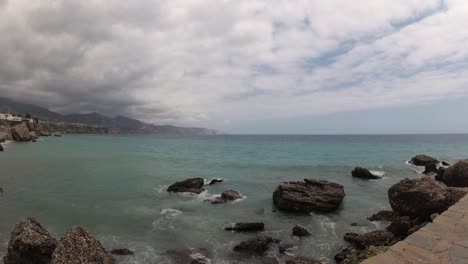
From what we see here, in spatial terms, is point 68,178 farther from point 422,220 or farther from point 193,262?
point 422,220

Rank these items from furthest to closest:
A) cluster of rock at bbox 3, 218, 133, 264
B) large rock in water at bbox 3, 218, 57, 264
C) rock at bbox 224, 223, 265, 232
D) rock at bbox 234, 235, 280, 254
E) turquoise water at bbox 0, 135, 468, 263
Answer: rock at bbox 224, 223, 265, 232, turquoise water at bbox 0, 135, 468, 263, rock at bbox 234, 235, 280, 254, large rock in water at bbox 3, 218, 57, 264, cluster of rock at bbox 3, 218, 133, 264

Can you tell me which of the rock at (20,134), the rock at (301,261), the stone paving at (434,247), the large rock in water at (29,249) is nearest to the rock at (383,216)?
the rock at (301,261)

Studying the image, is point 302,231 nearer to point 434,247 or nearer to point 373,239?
point 373,239

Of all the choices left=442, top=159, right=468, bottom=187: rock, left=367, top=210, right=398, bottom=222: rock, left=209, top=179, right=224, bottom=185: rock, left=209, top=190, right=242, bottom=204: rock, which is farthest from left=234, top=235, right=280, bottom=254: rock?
left=209, top=179, right=224, bottom=185: rock

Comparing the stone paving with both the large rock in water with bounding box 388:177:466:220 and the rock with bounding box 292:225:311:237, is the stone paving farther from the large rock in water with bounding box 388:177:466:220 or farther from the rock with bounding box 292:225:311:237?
the rock with bounding box 292:225:311:237

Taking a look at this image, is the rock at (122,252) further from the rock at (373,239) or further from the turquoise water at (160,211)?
the rock at (373,239)

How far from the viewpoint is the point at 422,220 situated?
19000mm

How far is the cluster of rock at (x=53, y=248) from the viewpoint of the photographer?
536 inches

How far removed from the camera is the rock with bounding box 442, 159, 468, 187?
82.6ft

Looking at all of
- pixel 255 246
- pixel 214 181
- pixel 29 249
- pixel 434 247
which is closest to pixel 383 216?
pixel 255 246

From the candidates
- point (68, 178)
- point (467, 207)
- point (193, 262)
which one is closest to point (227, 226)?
point (193, 262)

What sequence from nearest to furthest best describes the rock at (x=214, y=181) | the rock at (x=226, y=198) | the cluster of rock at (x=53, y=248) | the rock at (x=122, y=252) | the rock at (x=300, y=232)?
the cluster of rock at (x=53, y=248), the rock at (x=122, y=252), the rock at (x=300, y=232), the rock at (x=226, y=198), the rock at (x=214, y=181)

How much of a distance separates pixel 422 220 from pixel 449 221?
1045 cm

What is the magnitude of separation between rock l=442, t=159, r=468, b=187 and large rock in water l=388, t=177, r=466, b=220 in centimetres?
743
